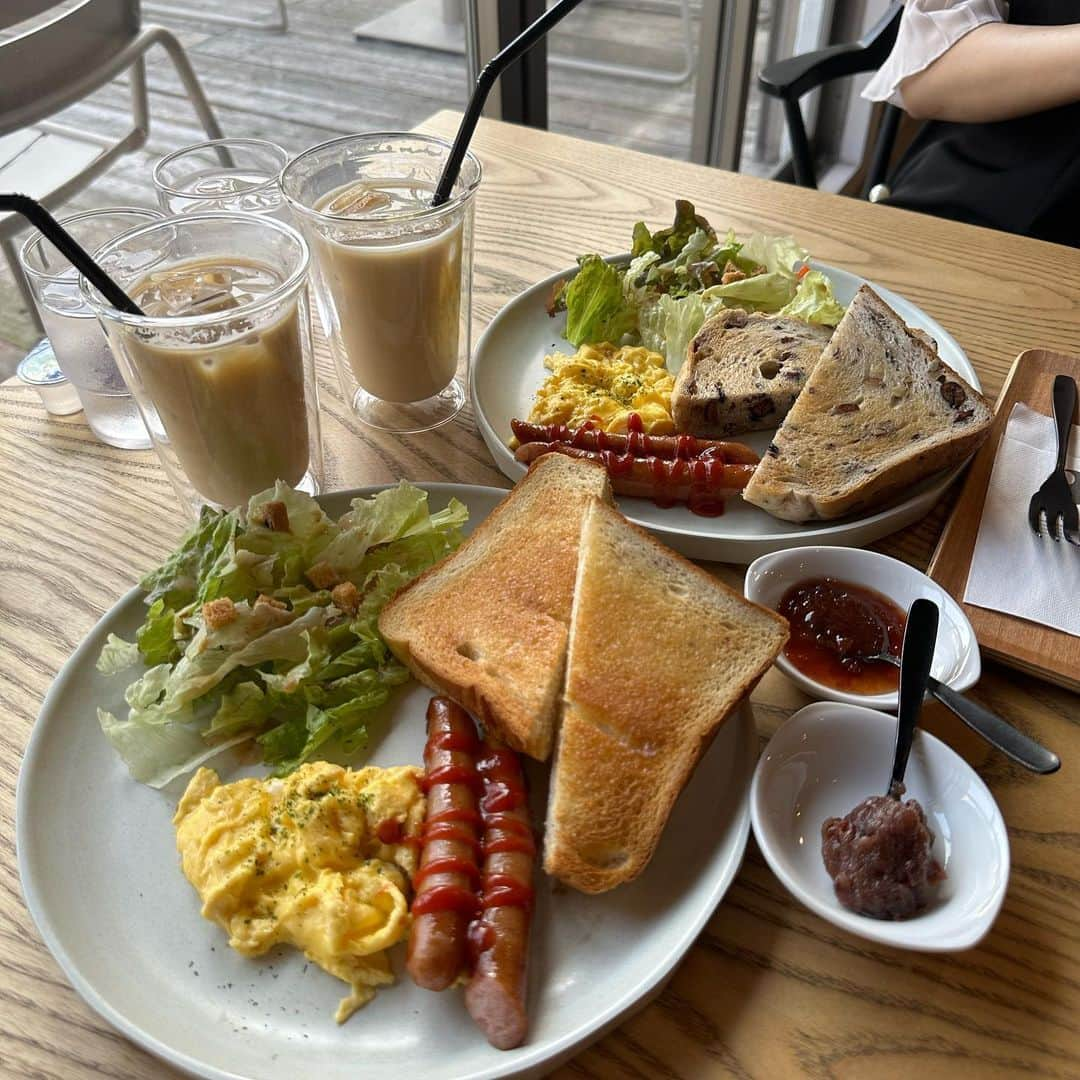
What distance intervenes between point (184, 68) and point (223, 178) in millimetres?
1854

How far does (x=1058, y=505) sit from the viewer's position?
5.57ft

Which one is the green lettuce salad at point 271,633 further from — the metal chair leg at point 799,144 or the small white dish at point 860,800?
the metal chair leg at point 799,144

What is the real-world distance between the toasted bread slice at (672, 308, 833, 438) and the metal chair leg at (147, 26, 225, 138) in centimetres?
227

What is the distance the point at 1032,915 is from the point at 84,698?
1.41 m

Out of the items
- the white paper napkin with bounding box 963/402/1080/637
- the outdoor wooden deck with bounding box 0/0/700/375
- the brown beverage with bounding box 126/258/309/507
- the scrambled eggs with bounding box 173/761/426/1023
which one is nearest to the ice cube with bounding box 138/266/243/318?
the brown beverage with bounding box 126/258/309/507

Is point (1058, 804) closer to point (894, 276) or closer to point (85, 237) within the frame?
point (894, 276)

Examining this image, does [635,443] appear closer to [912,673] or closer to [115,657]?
[912,673]

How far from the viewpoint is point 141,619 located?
1.57 metres

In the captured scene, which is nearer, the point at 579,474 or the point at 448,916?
the point at 448,916

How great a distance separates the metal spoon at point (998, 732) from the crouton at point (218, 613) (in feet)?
3.46

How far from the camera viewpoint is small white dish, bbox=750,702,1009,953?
1082mm

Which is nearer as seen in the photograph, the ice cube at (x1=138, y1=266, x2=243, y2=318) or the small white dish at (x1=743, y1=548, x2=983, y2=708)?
the small white dish at (x1=743, y1=548, x2=983, y2=708)

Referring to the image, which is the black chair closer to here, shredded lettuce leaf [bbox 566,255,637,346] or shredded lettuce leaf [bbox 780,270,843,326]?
shredded lettuce leaf [bbox 780,270,843,326]

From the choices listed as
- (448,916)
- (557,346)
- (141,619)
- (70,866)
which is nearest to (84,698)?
(141,619)
